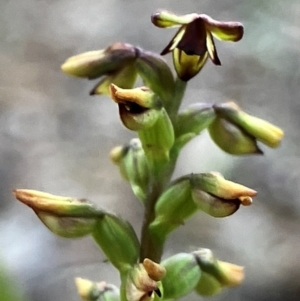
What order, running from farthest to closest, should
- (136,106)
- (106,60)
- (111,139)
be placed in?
(111,139) → (106,60) → (136,106)

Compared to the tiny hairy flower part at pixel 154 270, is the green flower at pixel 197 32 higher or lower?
higher

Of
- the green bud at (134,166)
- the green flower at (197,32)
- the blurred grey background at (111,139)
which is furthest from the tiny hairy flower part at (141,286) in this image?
the blurred grey background at (111,139)

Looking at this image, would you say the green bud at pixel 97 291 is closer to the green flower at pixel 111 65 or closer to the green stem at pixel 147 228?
the green stem at pixel 147 228

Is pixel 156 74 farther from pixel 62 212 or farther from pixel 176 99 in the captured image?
pixel 62 212

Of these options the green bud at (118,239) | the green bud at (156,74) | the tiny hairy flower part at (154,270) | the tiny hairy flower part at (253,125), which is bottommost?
the green bud at (118,239)

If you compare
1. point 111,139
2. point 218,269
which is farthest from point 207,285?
point 111,139

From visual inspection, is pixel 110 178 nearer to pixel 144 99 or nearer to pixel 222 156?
pixel 222 156

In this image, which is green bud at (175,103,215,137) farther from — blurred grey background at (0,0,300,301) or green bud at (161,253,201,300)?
blurred grey background at (0,0,300,301)
